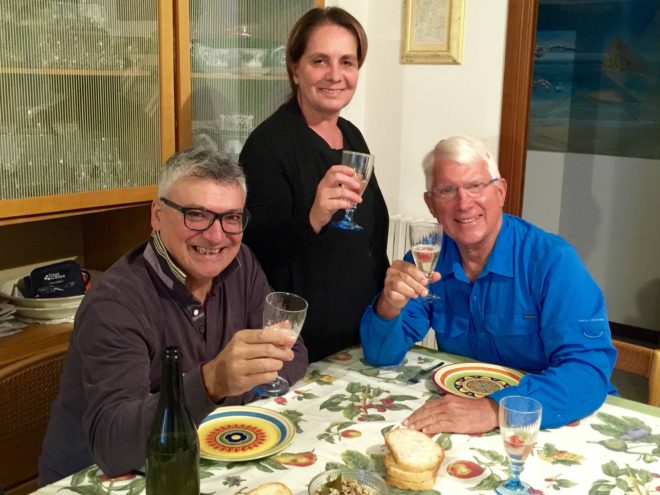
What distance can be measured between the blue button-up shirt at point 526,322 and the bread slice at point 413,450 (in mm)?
256

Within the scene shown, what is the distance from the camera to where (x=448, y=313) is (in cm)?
195

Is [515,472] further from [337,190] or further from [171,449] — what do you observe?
[337,190]

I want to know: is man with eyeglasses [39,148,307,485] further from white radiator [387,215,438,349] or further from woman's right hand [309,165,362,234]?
white radiator [387,215,438,349]

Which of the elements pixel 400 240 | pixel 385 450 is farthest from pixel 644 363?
pixel 400 240

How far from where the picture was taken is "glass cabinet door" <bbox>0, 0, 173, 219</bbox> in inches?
84.7

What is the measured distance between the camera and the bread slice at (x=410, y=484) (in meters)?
1.23

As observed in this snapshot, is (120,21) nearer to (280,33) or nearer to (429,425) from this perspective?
Answer: (280,33)

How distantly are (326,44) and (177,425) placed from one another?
1.41 meters

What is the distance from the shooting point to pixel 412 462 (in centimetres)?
123

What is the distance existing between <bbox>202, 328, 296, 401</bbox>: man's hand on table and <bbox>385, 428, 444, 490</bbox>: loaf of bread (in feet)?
0.88

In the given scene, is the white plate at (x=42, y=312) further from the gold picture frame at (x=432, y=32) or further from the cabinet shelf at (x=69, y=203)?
the gold picture frame at (x=432, y=32)

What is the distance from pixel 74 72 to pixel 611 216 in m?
3.70

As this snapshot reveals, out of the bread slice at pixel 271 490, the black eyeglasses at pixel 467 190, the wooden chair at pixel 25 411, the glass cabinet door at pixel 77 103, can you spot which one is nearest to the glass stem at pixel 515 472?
the bread slice at pixel 271 490

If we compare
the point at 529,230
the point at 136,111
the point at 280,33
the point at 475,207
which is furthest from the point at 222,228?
the point at 280,33
